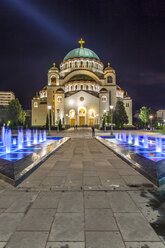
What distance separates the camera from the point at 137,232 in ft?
8.13

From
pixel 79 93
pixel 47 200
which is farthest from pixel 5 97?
pixel 47 200

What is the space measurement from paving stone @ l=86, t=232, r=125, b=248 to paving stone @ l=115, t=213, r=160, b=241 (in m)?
0.13

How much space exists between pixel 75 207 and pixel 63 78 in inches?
2453

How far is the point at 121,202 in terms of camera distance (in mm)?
3461

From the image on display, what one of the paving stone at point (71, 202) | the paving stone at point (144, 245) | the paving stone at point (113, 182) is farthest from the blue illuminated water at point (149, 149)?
the paving stone at point (144, 245)

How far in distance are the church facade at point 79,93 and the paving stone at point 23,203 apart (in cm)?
4367

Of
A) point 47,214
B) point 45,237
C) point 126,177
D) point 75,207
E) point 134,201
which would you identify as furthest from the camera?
point 126,177

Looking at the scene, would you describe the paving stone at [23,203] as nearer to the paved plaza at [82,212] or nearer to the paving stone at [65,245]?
the paved plaza at [82,212]

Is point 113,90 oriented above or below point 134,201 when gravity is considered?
above

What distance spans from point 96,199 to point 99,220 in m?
0.83

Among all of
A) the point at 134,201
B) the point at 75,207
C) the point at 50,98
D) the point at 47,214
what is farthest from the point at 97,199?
the point at 50,98

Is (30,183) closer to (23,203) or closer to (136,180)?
(23,203)

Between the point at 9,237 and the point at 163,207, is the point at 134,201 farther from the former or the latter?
the point at 9,237

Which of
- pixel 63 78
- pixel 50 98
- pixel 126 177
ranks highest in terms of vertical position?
pixel 63 78
